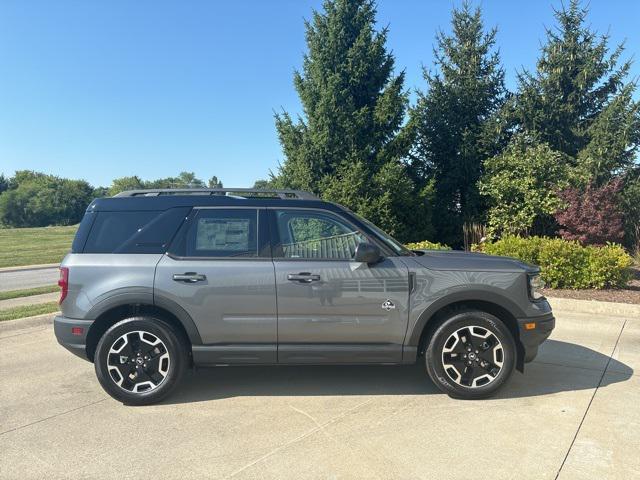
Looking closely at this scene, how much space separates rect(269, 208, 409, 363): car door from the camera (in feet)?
13.6

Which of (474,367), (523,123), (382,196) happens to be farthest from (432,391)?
(523,123)

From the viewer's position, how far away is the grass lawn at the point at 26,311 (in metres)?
7.70

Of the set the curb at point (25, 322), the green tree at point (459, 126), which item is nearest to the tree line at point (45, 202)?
the green tree at point (459, 126)

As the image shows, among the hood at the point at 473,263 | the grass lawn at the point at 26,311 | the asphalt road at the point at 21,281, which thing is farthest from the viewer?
the asphalt road at the point at 21,281

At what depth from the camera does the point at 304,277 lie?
4.16 meters

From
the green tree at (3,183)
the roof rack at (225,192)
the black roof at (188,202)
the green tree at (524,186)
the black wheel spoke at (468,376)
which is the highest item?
the green tree at (3,183)

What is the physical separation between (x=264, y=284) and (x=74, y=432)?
1.85m

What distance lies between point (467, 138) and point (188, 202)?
1135 centimetres

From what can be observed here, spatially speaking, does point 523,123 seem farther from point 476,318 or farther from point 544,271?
point 476,318

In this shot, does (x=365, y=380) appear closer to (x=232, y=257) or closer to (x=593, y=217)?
(x=232, y=257)

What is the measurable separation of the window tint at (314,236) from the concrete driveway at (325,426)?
132 centimetres

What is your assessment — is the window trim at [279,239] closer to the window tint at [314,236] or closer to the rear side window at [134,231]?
the window tint at [314,236]

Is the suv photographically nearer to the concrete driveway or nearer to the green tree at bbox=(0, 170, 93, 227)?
the concrete driveway

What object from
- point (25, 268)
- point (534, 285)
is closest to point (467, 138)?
point (534, 285)
